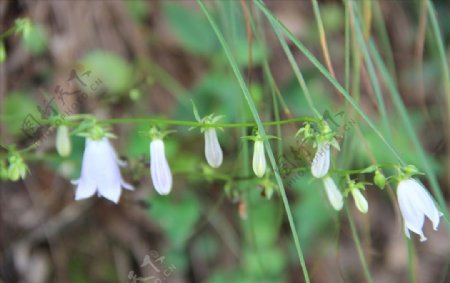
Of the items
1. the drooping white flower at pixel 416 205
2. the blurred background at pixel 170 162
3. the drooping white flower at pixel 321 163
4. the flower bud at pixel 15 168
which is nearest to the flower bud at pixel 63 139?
the flower bud at pixel 15 168

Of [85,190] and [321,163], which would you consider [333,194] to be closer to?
[321,163]

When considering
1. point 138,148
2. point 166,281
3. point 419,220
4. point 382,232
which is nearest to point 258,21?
point 138,148

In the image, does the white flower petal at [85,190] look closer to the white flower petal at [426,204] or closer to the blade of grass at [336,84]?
the blade of grass at [336,84]

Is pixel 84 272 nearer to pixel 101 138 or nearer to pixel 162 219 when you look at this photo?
pixel 162 219

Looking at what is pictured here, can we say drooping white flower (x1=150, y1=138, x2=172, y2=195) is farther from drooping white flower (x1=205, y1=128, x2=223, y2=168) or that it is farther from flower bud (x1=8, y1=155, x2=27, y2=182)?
flower bud (x1=8, y1=155, x2=27, y2=182)

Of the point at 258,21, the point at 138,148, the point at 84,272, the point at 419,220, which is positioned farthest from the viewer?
the point at 84,272
